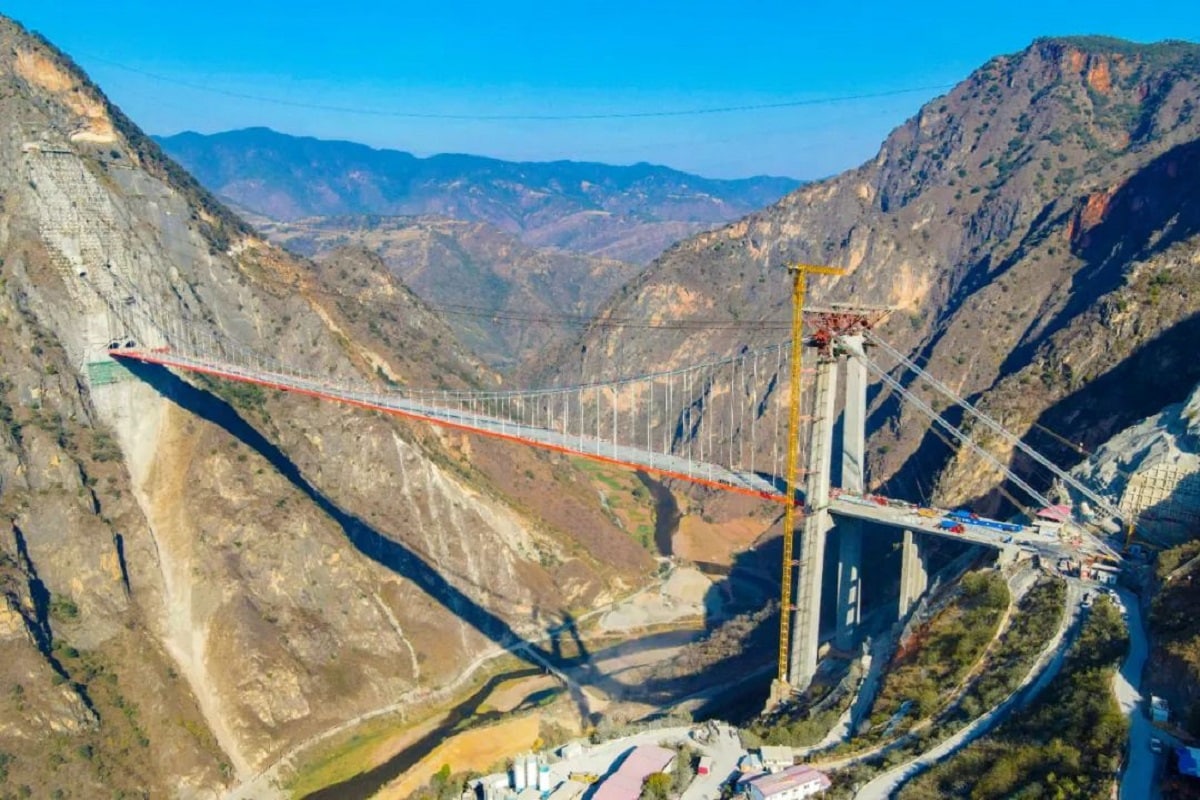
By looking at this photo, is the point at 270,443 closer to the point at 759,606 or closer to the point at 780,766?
the point at 759,606

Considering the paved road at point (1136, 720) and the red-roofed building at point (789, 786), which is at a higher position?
the paved road at point (1136, 720)

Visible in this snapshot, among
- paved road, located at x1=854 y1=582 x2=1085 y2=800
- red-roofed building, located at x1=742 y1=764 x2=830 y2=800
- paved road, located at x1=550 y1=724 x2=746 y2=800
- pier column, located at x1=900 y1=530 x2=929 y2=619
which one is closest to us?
red-roofed building, located at x1=742 y1=764 x2=830 y2=800

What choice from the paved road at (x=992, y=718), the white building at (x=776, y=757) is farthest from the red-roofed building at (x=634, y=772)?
the paved road at (x=992, y=718)

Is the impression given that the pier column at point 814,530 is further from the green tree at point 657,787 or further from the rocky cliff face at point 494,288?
the rocky cliff face at point 494,288

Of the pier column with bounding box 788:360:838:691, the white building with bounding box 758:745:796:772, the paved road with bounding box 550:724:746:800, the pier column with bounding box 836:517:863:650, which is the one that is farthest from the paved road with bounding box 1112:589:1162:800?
the pier column with bounding box 836:517:863:650

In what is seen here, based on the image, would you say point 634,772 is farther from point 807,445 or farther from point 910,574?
point 910,574

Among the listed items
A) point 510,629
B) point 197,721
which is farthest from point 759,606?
point 197,721

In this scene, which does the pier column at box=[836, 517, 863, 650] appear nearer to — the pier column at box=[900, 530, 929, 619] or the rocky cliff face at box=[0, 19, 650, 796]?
the pier column at box=[900, 530, 929, 619]

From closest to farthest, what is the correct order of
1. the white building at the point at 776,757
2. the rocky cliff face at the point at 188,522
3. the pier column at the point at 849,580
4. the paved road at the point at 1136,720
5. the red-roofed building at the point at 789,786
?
the paved road at the point at 1136,720
the red-roofed building at the point at 789,786
the white building at the point at 776,757
the pier column at the point at 849,580
the rocky cliff face at the point at 188,522
